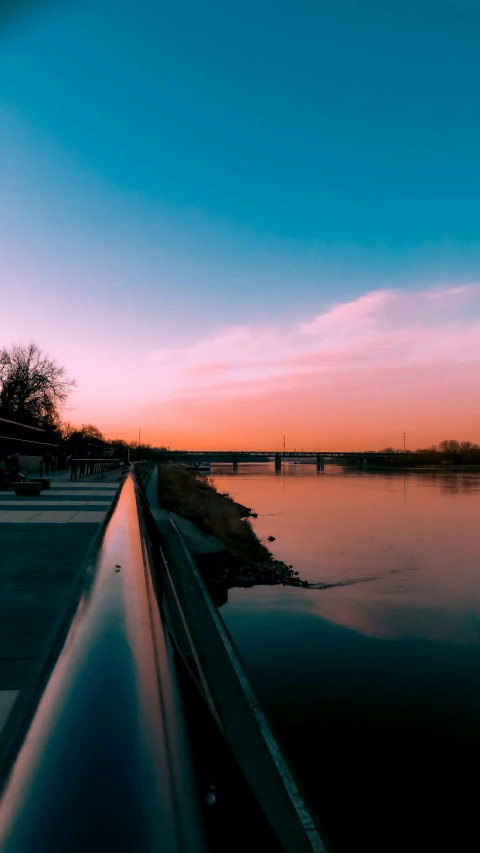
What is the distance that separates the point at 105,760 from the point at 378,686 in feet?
30.2

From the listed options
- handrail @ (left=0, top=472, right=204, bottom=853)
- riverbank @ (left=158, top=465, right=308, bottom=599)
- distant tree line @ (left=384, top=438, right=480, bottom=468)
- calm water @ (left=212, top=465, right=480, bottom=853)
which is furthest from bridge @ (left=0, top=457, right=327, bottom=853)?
distant tree line @ (left=384, top=438, right=480, bottom=468)

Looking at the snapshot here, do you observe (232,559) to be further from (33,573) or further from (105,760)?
(105,760)

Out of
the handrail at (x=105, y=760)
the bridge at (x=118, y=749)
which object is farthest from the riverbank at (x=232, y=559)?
the handrail at (x=105, y=760)

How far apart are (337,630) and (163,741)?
11.5 m

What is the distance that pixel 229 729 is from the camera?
18.9ft

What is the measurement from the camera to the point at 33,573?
20.9 ft

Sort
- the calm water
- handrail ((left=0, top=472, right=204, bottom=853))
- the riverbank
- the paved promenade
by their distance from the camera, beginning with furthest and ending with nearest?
the riverbank, the calm water, the paved promenade, handrail ((left=0, top=472, right=204, bottom=853))

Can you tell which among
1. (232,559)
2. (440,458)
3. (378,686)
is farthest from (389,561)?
(440,458)

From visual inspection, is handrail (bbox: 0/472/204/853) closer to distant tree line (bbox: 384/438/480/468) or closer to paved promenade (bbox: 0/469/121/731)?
paved promenade (bbox: 0/469/121/731)

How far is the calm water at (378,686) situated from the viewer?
5.98 meters

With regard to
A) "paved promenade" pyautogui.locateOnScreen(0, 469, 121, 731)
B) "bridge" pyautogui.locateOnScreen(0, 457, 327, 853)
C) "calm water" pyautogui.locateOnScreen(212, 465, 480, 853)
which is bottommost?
"calm water" pyautogui.locateOnScreen(212, 465, 480, 853)

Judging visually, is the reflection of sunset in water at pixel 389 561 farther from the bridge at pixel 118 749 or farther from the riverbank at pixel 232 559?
the bridge at pixel 118 749

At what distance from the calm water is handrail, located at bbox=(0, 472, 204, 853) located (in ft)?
18.4

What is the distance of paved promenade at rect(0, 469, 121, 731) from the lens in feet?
12.3
